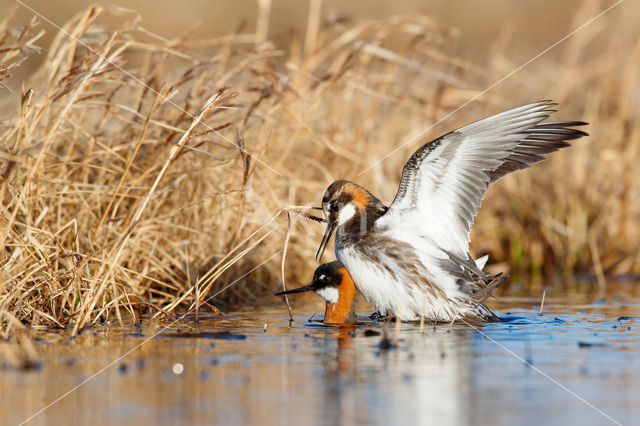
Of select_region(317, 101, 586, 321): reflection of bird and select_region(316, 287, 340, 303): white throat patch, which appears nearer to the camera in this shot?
select_region(317, 101, 586, 321): reflection of bird

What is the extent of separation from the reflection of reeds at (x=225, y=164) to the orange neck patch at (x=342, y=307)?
0.92 m

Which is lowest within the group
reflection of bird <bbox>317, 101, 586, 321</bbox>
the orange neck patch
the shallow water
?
the shallow water

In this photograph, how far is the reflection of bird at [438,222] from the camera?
22.6 ft

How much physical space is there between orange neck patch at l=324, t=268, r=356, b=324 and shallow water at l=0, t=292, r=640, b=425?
32 centimetres

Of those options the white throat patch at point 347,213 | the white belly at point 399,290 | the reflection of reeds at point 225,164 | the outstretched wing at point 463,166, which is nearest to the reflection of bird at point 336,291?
the white belly at point 399,290

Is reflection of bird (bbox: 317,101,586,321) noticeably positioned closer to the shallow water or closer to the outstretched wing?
the outstretched wing

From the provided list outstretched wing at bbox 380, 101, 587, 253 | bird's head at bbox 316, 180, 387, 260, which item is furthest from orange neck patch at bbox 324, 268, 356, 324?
outstretched wing at bbox 380, 101, 587, 253

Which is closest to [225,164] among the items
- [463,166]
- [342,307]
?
Answer: [342,307]

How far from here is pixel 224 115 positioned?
29.1ft

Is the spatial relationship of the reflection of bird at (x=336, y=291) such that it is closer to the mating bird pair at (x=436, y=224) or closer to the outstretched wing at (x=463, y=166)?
the mating bird pair at (x=436, y=224)

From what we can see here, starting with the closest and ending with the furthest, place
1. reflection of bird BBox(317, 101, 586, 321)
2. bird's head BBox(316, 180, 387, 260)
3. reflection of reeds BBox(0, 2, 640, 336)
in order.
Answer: reflection of reeds BBox(0, 2, 640, 336) → reflection of bird BBox(317, 101, 586, 321) → bird's head BBox(316, 180, 387, 260)

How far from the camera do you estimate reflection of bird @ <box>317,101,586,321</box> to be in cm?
688

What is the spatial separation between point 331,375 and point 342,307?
2.33 m

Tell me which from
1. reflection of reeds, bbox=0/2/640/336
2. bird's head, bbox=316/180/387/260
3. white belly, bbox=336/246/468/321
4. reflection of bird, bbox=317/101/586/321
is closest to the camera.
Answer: reflection of reeds, bbox=0/2/640/336
